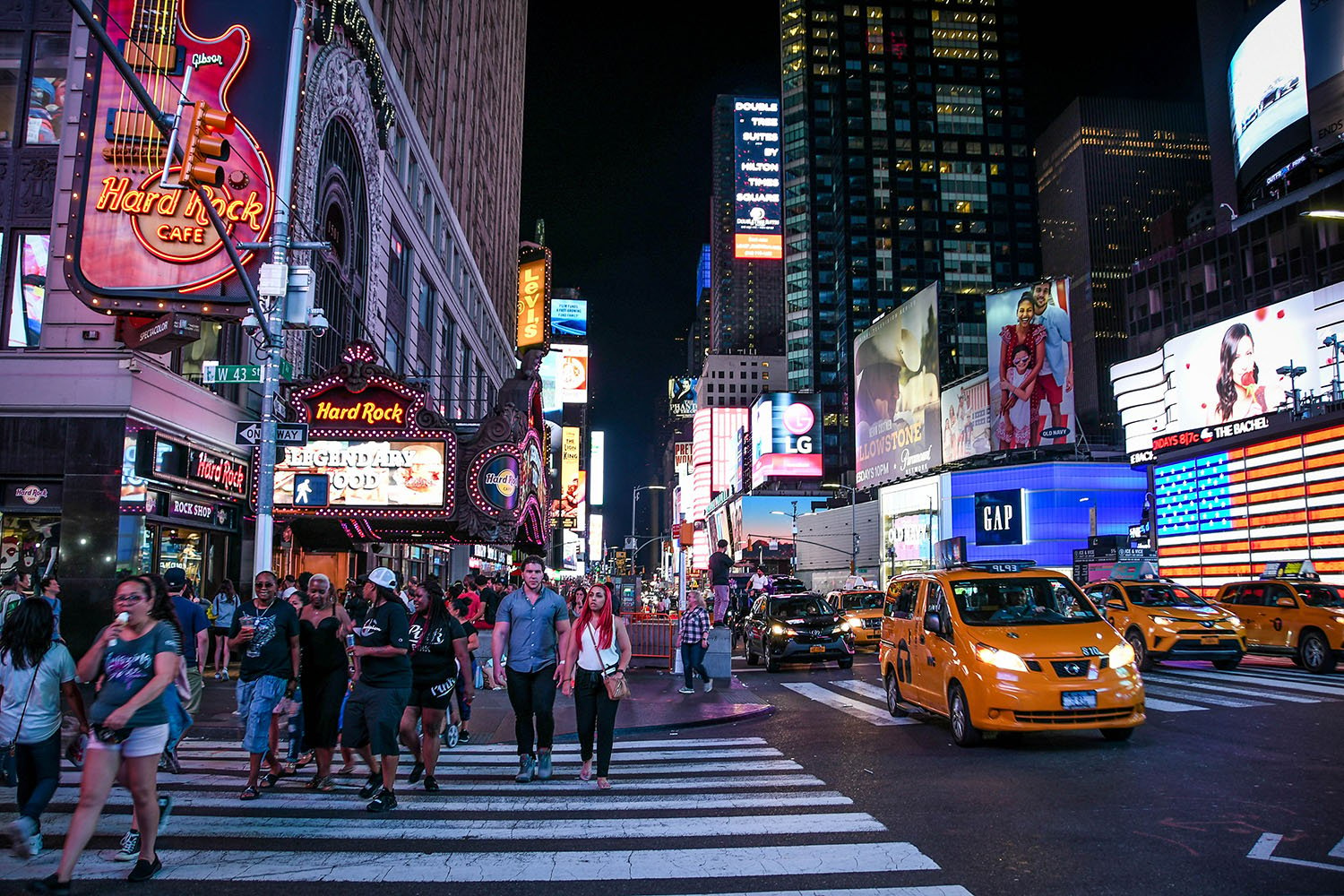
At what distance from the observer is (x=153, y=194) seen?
1972 centimetres

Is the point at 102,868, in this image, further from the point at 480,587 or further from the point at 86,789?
the point at 480,587

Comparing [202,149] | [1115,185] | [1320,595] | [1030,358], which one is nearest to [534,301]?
[1030,358]

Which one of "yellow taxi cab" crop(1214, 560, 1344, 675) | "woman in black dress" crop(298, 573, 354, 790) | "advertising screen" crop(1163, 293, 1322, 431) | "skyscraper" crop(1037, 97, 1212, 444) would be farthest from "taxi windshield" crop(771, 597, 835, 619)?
"skyscraper" crop(1037, 97, 1212, 444)

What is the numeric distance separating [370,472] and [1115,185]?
172327 mm

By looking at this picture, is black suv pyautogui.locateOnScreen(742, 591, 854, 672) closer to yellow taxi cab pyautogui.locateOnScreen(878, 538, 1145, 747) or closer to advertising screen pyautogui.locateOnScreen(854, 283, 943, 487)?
yellow taxi cab pyautogui.locateOnScreen(878, 538, 1145, 747)

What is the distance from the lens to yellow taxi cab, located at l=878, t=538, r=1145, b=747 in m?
9.83

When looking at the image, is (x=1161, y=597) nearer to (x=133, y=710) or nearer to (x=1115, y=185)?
(x=133, y=710)

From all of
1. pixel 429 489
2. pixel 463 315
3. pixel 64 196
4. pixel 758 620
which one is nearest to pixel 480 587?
pixel 429 489

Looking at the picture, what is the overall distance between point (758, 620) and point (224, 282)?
14.5m

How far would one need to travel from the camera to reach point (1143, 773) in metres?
8.72

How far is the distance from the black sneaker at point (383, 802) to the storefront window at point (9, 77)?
19258 millimetres

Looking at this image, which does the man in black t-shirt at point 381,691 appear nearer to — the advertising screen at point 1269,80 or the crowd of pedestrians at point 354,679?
the crowd of pedestrians at point 354,679

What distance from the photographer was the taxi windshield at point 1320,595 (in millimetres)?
19500

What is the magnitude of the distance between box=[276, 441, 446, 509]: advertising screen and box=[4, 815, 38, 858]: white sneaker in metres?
18.9
